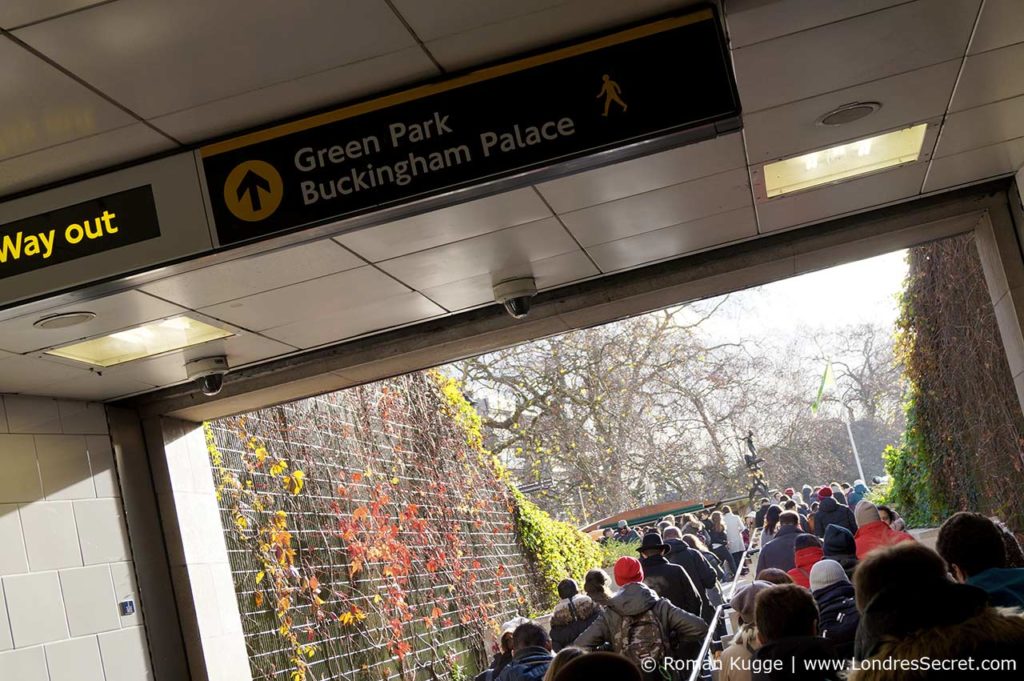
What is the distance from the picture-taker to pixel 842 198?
19.3 feet

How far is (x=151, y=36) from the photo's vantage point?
2.92 metres

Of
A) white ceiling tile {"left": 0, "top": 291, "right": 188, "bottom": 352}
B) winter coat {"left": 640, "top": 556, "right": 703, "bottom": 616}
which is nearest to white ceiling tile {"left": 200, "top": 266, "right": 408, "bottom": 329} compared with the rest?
white ceiling tile {"left": 0, "top": 291, "right": 188, "bottom": 352}

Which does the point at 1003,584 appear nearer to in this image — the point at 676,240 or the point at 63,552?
the point at 676,240

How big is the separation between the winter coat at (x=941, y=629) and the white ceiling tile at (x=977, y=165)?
3665 mm

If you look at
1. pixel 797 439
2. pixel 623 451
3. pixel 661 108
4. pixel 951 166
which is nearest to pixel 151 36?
pixel 661 108

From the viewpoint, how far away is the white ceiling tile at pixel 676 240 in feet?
18.5

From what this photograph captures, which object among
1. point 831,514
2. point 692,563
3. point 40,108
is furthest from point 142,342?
point 831,514

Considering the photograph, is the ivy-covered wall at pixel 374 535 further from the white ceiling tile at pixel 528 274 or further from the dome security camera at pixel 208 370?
the white ceiling tile at pixel 528 274

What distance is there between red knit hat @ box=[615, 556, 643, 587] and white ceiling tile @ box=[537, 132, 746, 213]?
2.58 meters

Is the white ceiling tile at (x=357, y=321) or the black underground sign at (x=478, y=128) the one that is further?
the white ceiling tile at (x=357, y=321)

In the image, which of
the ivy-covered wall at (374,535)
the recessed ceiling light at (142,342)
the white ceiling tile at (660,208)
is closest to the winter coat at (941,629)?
the white ceiling tile at (660,208)

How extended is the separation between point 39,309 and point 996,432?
9323 mm

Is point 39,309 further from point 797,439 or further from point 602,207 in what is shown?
point 797,439

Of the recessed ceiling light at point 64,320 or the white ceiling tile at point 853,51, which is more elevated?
the white ceiling tile at point 853,51
